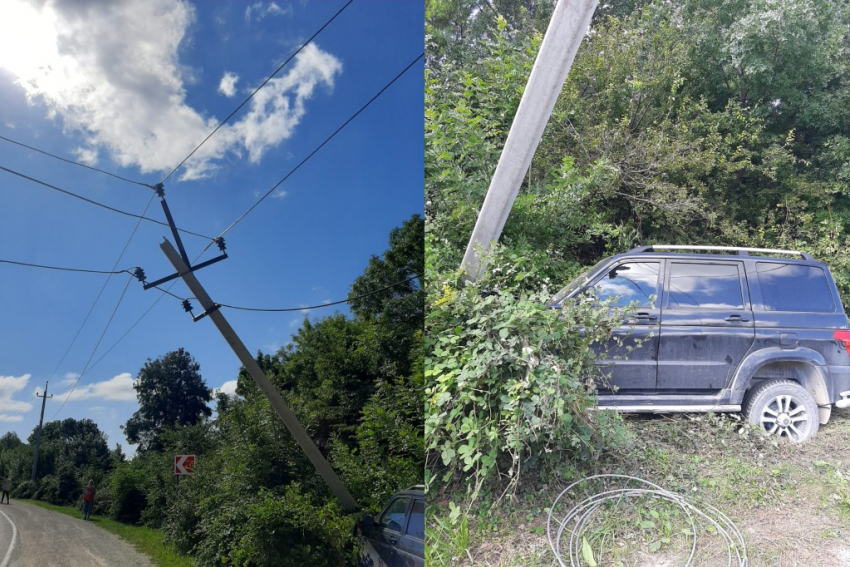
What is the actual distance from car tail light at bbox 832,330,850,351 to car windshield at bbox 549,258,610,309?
0.91m

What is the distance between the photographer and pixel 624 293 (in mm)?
2477

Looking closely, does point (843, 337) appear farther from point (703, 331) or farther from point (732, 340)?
point (703, 331)

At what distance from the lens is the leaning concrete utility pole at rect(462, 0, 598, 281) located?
8.24 ft

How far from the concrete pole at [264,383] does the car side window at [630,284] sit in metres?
1.26

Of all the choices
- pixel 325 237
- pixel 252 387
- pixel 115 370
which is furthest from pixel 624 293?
pixel 115 370

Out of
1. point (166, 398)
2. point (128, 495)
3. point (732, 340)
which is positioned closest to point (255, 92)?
point (166, 398)

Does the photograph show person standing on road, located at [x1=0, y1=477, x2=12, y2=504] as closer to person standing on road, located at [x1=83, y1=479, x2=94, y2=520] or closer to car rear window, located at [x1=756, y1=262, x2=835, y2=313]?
person standing on road, located at [x1=83, y1=479, x2=94, y2=520]

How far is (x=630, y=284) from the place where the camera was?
249cm

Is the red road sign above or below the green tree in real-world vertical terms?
below

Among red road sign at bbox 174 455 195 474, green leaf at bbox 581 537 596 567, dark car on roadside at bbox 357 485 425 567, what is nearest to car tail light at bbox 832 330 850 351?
green leaf at bbox 581 537 596 567

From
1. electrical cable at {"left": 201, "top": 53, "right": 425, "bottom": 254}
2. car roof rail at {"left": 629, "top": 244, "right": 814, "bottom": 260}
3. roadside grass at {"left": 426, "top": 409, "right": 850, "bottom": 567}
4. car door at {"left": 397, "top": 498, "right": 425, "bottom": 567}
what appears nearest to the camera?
electrical cable at {"left": 201, "top": 53, "right": 425, "bottom": 254}

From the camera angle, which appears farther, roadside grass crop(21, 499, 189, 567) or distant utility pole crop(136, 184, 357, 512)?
distant utility pole crop(136, 184, 357, 512)

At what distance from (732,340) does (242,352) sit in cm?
184

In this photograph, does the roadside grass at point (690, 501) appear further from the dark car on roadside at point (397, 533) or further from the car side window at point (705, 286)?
the car side window at point (705, 286)
